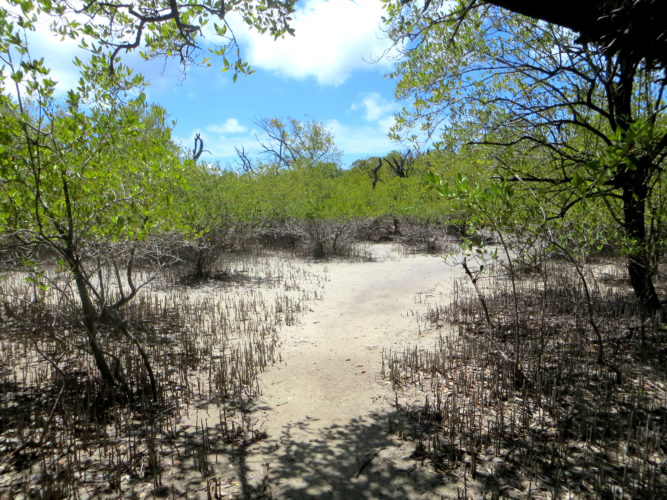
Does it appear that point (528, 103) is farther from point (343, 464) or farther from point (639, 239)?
point (343, 464)

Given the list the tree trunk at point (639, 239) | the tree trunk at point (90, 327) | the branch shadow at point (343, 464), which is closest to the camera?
the branch shadow at point (343, 464)

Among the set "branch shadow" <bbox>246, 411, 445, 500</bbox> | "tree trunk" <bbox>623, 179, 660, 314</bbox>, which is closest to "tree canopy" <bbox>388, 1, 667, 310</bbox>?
"tree trunk" <bbox>623, 179, 660, 314</bbox>

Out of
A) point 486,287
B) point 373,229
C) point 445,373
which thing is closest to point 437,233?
point 373,229

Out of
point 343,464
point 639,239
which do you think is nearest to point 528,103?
point 639,239

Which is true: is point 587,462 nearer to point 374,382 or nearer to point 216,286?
point 374,382

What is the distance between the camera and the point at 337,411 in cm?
376

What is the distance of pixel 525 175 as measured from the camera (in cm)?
614

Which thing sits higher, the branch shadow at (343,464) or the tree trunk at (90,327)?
the tree trunk at (90,327)

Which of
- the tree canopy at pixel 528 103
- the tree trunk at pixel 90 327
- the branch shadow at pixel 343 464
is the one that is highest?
the tree canopy at pixel 528 103

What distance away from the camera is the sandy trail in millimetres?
2680

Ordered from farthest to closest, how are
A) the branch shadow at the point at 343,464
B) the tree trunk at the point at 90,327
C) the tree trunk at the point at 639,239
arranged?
the tree trunk at the point at 639,239, the tree trunk at the point at 90,327, the branch shadow at the point at 343,464

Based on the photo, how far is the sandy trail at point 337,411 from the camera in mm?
2680

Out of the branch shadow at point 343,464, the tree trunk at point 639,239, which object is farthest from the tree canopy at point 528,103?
the branch shadow at point 343,464

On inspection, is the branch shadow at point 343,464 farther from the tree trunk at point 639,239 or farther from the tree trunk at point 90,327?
the tree trunk at point 639,239
